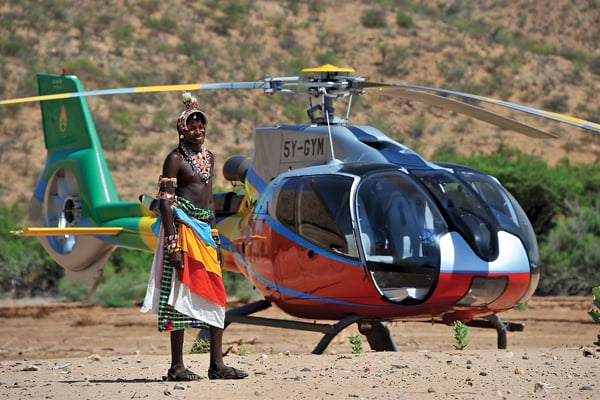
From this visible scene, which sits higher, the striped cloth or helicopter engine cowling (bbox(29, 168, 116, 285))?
the striped cloth

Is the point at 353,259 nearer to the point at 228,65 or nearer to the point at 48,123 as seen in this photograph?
the point at 48,123

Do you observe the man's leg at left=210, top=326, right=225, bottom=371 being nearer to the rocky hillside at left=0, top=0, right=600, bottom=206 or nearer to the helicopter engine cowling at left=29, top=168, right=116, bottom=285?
the helicopter engine cowling at left=29, top=168, right=116, bottom=285

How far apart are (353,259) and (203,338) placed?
242 cm

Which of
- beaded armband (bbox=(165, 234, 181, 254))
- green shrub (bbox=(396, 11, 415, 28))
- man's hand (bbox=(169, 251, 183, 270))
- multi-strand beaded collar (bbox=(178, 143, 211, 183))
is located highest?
green shrub (bbox=(396, 11, 415, 28))

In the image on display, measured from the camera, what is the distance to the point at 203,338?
11.4 meters

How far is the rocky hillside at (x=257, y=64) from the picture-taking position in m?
34.0

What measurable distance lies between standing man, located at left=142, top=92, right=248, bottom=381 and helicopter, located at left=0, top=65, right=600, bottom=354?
0.93m

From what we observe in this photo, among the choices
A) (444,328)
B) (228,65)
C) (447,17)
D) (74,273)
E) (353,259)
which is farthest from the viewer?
(447,17)

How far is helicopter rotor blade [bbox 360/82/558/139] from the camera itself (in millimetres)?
10203

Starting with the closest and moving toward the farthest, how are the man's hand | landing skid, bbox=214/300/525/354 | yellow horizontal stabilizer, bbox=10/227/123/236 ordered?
the man's hand, landing skid, bbox=214/300/525/354, yellow horizontal stabilizer, bbox=10/227/123/236

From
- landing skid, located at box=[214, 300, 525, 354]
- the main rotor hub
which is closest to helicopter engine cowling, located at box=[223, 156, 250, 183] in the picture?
the main rotor hub

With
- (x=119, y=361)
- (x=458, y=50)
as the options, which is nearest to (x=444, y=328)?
(x=119, y=361)

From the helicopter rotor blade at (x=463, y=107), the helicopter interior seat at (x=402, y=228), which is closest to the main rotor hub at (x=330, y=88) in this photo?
the helicopter rotor blade at (x=463, y=107)

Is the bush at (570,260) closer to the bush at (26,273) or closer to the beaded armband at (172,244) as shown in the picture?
the bush at (26,273)
